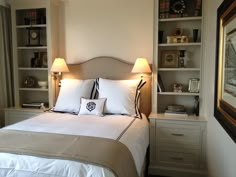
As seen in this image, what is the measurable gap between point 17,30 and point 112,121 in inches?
87.3

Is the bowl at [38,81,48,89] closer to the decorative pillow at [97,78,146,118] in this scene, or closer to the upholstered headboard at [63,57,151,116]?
the upholstered headboard at [63,57,151,116]

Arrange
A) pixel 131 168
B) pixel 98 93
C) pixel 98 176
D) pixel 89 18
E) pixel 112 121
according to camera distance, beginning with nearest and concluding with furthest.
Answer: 1. pixel 98 176
2. pixel 131 168
3. pixel 112 121
4. pixel 98 93
5. pixel 89 18

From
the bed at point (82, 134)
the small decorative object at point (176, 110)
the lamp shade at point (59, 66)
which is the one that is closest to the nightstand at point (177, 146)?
the small decorative object at point (176, 110)

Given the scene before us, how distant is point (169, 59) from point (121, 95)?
0.85 meters

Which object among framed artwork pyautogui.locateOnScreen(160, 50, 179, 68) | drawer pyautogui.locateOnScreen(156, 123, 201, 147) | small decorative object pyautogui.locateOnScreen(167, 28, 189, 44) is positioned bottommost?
drawer pyautogui.locateOnScreen(156, 123, 201, 147)

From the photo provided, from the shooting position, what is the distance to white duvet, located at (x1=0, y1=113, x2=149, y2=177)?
1.50 m

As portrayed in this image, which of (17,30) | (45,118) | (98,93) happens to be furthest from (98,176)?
(17,30)

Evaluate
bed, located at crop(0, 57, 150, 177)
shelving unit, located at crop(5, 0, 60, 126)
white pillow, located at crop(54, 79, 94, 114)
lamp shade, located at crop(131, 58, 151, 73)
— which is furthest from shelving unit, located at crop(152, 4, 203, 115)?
shelving unit, located at crop(5, 0, 60, 126)

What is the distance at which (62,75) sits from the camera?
356 cm

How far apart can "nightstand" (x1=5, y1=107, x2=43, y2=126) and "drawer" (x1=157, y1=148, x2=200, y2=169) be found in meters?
1.85

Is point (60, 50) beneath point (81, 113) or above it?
above

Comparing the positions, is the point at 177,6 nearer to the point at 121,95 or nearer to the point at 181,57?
the point at 181,57

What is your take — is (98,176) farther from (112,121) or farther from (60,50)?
(60,50)

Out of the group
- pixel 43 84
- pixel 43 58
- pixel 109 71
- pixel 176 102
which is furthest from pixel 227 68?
pixel 43 58
